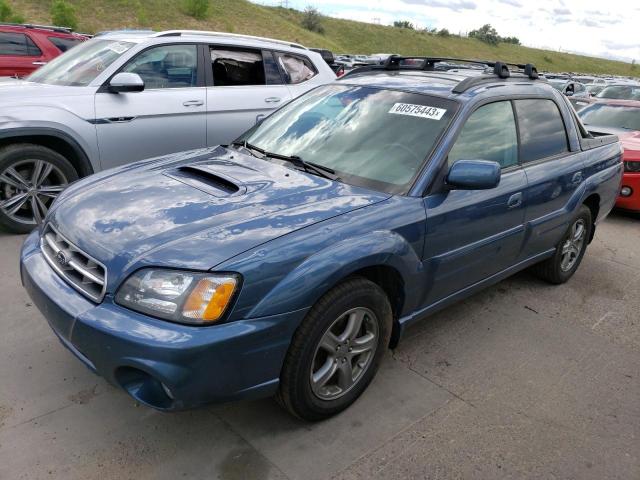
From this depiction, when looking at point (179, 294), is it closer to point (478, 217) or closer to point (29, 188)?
point (478, 217)

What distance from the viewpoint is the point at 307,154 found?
3.23 m

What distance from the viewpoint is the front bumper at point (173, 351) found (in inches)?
80.6

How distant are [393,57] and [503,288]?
208 centimetres

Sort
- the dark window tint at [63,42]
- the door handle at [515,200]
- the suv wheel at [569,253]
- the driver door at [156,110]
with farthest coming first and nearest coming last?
1. the dark window tint at [63,42]
2. the driver door at [156,110]
3. the suv wheel at [569,253]
4. the door handle at [515,200]

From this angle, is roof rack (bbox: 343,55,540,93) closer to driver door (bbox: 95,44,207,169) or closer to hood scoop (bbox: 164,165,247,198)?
hood scoop (bbox: 164,165,247,198)

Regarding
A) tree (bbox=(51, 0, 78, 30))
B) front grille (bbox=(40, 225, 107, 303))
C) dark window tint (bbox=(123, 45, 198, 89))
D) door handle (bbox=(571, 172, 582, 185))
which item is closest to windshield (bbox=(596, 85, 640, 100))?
door handle (bbox=(571, 172, 582, 185))

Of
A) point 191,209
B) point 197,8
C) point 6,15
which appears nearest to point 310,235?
point 191,209

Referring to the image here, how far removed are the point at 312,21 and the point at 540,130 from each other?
54622 mm

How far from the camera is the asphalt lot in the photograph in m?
2.40

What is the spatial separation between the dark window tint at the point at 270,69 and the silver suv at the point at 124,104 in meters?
0.01

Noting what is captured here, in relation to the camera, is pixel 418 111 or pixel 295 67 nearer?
pixel 418 111

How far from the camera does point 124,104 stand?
16.4 ft

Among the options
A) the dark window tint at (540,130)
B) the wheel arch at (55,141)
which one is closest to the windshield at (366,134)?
the dark window tint at (540,130)

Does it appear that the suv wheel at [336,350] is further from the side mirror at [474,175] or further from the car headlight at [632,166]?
the car headlight at [632,166]
